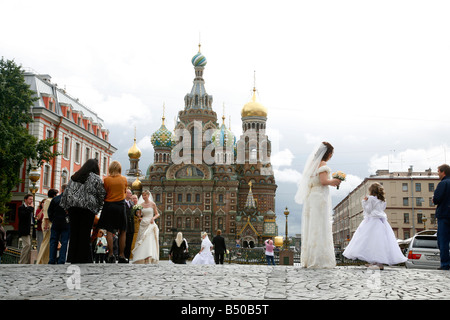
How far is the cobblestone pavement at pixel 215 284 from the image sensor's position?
5.07 metres

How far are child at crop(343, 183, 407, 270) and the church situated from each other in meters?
52.6

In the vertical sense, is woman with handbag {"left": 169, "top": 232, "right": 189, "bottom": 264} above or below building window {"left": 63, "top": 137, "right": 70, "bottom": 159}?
below

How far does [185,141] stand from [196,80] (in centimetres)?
1057

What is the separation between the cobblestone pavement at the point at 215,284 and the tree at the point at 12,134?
66.9 feet

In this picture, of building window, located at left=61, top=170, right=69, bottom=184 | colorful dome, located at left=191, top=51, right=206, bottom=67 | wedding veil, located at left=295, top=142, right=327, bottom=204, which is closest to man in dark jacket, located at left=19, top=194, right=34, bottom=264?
wedding veil, located at left=295, top=142, right=327, bottom=204

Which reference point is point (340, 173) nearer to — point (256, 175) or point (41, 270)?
point (41, 270)

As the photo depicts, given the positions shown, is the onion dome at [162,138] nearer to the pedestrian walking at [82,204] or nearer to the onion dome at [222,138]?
the onion dome at [222,138]

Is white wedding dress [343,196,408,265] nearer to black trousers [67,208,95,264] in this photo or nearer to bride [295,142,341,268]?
bride [295,142,341,268]

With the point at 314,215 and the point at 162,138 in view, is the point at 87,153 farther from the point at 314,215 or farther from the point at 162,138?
the point at 314,215

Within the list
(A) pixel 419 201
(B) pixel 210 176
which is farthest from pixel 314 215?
(A) pixel 419 201

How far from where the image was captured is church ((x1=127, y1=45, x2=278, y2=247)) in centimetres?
6366
